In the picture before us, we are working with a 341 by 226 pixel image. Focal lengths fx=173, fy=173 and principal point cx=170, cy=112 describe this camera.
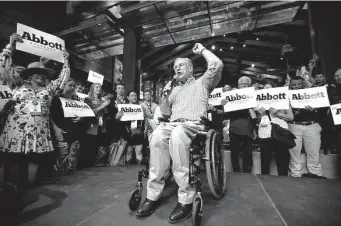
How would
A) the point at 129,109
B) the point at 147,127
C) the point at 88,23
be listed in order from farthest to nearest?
the point at 88,23, the point at 147,127, the point at 129,109

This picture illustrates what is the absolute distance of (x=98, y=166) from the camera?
380cm

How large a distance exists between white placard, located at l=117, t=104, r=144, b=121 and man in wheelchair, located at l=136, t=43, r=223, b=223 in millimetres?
1775

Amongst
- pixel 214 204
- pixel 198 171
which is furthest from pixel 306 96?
pixel 198 171

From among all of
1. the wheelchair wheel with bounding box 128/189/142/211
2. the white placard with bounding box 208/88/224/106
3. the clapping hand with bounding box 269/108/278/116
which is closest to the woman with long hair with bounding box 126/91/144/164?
the white placard with bounding box 208/88/224/106

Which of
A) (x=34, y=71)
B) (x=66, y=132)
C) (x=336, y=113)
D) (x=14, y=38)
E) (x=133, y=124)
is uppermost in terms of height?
(x=14, y=38)

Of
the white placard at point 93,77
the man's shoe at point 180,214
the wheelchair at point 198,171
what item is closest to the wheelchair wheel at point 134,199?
the wheelchair at point 198,171

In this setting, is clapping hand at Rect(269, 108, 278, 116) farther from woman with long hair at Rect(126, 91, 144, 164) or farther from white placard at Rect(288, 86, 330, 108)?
woman with long hair at Rect(126, 91, 144, 164)

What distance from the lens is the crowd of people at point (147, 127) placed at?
174cm

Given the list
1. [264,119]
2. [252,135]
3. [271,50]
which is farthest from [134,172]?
[271,50]

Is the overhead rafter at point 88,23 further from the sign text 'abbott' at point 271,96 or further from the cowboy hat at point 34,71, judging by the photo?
the sign text 'abbott' at point 271,96

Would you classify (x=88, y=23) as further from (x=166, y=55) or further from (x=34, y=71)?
(x=166, y=55)

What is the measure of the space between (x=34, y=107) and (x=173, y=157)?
206 cm

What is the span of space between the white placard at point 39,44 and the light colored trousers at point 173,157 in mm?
2189

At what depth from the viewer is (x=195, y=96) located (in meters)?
1.92
